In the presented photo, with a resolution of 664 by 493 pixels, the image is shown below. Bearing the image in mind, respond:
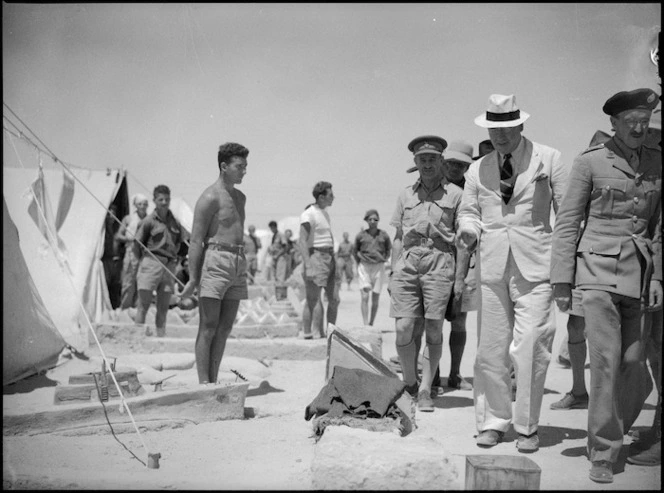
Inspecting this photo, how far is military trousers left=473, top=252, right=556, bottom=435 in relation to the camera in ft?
13.0

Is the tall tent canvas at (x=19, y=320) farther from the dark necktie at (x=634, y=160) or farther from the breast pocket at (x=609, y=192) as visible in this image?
the dark necktie at (x=634, y=160)

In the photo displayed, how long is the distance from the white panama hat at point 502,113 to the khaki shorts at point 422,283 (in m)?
1.35

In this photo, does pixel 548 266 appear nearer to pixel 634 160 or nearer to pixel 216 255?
pixel 634 160

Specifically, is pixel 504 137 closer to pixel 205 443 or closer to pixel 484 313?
pixel 484 313

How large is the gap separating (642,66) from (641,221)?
179 cm

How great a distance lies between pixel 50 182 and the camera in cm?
1034

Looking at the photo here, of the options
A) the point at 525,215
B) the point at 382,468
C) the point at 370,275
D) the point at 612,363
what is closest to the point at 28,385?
the point at 382,468

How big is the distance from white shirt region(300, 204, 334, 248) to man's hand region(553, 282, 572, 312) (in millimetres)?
4507

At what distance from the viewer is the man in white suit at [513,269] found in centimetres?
399

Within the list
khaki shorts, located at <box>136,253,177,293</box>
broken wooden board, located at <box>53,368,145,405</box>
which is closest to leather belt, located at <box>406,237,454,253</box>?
broken wooden board, located at <box>53,368,145,405</box>

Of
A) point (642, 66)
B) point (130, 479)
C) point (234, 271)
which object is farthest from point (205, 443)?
point (642, 66)

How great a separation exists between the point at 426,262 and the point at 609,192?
183 cm

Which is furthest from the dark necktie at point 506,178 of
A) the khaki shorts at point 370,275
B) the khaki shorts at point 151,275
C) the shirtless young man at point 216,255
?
the khaki shorts at point 370,275

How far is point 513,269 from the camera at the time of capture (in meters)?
4.10
